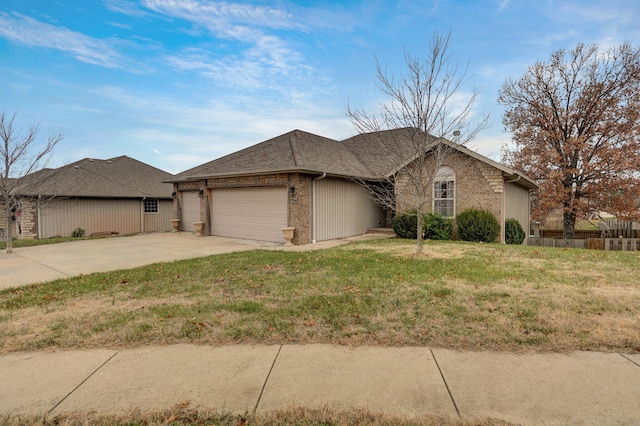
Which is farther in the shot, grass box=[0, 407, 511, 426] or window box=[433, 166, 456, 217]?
window box=[433, 166, 456, 217]

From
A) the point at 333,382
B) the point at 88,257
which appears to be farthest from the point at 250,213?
the point at 333,382

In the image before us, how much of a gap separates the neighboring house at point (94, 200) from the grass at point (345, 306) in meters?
13.4

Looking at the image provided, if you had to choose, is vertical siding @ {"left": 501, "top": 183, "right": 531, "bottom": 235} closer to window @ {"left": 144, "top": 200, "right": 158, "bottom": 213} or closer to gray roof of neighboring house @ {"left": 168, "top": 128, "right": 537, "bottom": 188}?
gray roof of neighboring house @ {"left": 168, "top": 128, "right": 537, "bottom": 188}

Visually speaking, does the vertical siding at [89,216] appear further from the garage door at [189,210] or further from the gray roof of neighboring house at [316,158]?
the gray roof of neighboring house at [316,158]

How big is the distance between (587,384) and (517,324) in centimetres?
128

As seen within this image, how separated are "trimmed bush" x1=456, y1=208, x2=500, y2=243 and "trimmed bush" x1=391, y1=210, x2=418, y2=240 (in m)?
1.83

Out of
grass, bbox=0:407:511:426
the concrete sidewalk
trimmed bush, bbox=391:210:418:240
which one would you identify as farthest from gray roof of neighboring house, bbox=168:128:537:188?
grass, bbox=0:407:511:426

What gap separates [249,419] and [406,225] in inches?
490

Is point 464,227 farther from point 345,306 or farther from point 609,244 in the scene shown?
point 345,306

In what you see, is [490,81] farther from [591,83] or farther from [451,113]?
[591,83]

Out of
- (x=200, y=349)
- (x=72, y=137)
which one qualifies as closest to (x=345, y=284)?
(x=200, y=349)

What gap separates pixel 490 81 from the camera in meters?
10.7

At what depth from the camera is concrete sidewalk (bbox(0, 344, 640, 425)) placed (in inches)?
101

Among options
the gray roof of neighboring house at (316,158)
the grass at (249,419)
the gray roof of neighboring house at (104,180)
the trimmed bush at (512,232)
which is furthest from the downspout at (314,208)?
the grass at (249,419)
